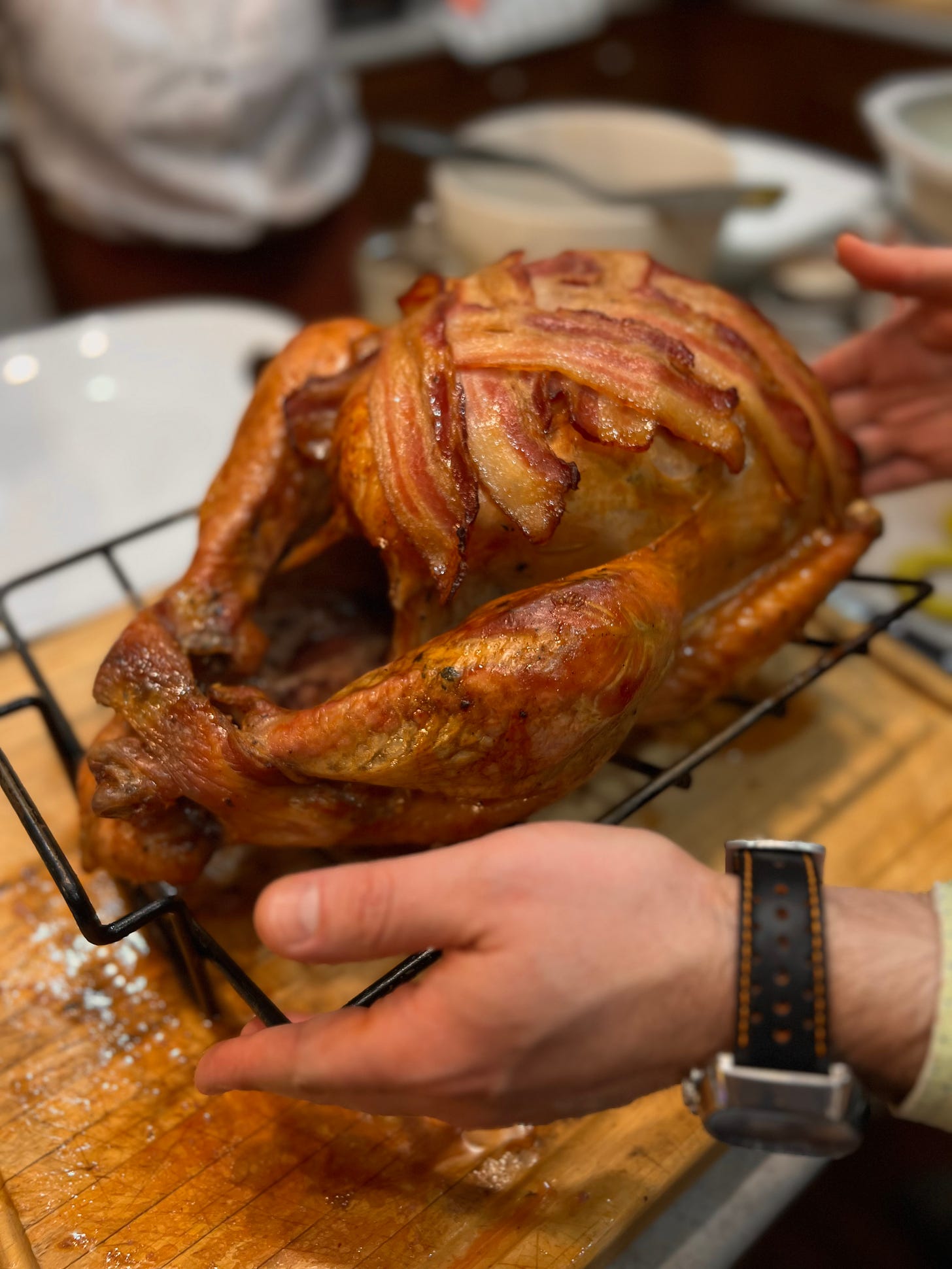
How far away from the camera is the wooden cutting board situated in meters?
0.85

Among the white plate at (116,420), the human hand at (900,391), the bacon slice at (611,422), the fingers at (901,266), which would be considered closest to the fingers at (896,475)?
the human hand at (900,391)

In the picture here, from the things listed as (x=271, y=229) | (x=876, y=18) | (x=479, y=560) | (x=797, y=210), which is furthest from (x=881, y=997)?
(x=876, y=18)

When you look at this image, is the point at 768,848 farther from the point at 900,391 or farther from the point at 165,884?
the point at 900,391

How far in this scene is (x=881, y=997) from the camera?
2.57ft

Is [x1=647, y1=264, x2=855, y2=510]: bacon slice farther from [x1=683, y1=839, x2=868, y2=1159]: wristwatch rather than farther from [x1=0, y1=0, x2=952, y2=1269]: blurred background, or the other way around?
[x1=683, y1=839, x2=868, y2=1159]: wristwatch

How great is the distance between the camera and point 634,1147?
3.03 ft

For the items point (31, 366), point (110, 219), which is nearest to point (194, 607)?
point (31, 366)

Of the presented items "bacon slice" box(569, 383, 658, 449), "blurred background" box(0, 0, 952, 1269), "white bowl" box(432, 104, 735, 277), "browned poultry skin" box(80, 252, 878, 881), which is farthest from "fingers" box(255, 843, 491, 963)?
"white bowl" box(432, 104, 735, 277)

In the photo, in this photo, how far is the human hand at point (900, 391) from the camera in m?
1.41

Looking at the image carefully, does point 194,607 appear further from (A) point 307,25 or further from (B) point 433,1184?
(A) point 307,25

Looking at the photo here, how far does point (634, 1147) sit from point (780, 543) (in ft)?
2.21

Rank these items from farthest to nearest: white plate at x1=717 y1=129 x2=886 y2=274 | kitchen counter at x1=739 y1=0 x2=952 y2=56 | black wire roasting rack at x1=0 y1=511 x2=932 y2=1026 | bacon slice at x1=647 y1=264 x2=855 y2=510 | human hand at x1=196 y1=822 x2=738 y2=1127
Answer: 1. kitchen counter at x1=739 y1=0 x2=952 y2=56
2. white plate at x1=717 y1=129 x2=886 y2=274
3. bacon slice at x1=647 y1=264 x2=855 y2=510
4. black wire roasting rack at x1=0 y1=511 x2=932 y2=1026
5. human hand at x1=196 y1=822 x2=738 y2=1127

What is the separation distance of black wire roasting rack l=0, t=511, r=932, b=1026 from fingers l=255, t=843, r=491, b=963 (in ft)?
0.17

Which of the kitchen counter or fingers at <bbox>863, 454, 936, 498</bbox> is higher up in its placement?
the kitchen counter
